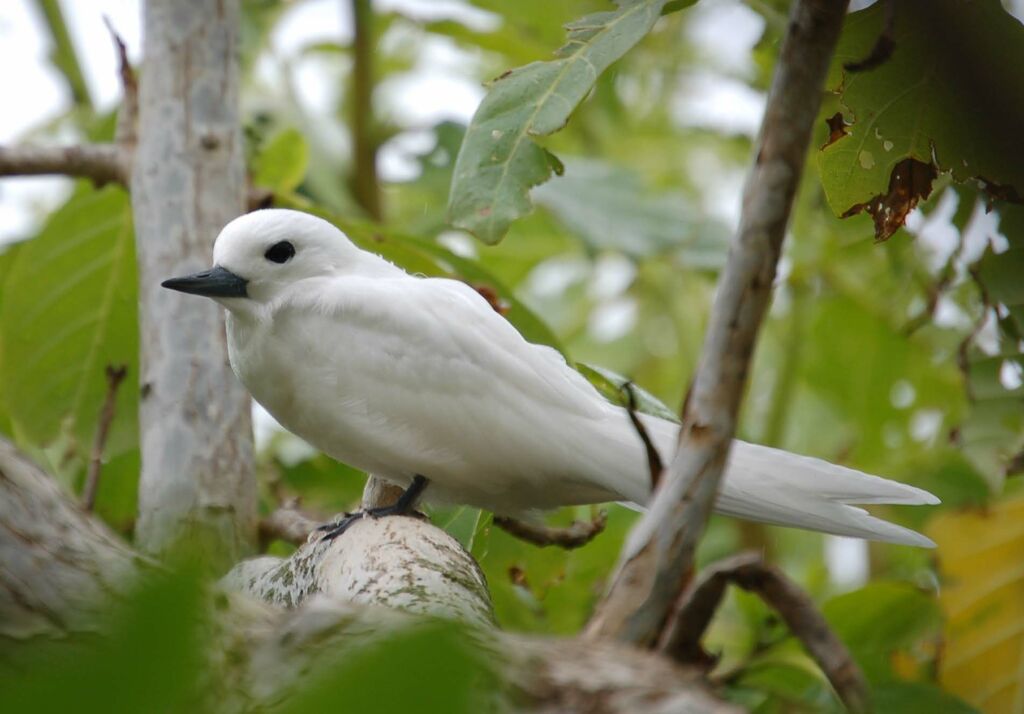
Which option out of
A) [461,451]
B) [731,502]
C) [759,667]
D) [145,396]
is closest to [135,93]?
[145,396]

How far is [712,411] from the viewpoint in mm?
1447

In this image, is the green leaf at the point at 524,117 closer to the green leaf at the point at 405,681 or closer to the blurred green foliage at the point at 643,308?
the blurred green foliage at the point at 643,308

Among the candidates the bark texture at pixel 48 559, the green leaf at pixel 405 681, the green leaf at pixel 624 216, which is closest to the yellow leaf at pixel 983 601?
the green leaf at pixel 624 216

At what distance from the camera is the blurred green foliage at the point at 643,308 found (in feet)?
7.45

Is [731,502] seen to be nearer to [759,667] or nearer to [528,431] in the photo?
[528,431]

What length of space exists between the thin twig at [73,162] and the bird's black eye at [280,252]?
27.9 inches

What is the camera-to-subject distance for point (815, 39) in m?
1.54

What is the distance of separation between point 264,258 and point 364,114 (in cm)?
242

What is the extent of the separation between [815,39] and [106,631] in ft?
3.47

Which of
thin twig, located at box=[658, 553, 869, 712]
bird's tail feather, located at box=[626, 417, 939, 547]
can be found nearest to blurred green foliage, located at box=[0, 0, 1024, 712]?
bird's tail feather, located at box=[626, 417, 939, 547]

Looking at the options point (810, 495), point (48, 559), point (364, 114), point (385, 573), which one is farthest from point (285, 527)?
point (364, 114)

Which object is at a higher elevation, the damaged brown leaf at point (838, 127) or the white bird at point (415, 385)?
the damaged brown leaf at point (838, 127)

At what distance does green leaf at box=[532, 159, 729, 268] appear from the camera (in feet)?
15.0

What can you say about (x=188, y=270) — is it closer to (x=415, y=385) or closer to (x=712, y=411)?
(x=415, y=385)
